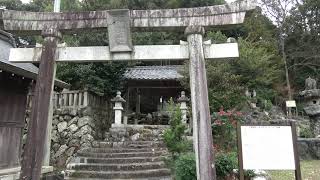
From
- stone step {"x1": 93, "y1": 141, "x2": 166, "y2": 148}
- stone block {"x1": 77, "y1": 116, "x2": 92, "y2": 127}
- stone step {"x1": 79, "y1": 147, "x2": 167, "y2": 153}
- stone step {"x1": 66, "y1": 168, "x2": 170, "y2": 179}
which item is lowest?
stone step {"x1": 66, "y1": 168, "x2": 170, "y2": 179}

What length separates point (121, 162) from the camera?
11852 millimetres

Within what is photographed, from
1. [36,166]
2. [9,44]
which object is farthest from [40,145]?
[9,44]

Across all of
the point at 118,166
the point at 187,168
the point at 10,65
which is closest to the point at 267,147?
the point at 187,168

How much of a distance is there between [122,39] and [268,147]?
387 cm

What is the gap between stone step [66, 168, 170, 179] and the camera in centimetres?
1070

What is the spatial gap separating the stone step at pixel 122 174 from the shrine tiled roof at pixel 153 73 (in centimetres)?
808

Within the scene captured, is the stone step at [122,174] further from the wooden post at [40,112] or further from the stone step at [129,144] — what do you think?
the wooden post at [40,112]

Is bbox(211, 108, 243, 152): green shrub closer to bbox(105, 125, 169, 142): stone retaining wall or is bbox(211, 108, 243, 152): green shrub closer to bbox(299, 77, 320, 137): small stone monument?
bbox(105, 125, 169, 142): stone retaining wall

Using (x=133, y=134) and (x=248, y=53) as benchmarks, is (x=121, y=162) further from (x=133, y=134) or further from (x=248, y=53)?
(x=248, y=53)

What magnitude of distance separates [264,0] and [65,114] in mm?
23956

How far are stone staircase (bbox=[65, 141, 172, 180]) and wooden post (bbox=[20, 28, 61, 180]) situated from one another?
5162mm

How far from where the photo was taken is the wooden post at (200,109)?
5738mm

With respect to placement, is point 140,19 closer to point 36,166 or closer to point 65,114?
point 36,166

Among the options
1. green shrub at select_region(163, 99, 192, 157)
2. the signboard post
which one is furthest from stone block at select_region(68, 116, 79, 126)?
the signboard post
